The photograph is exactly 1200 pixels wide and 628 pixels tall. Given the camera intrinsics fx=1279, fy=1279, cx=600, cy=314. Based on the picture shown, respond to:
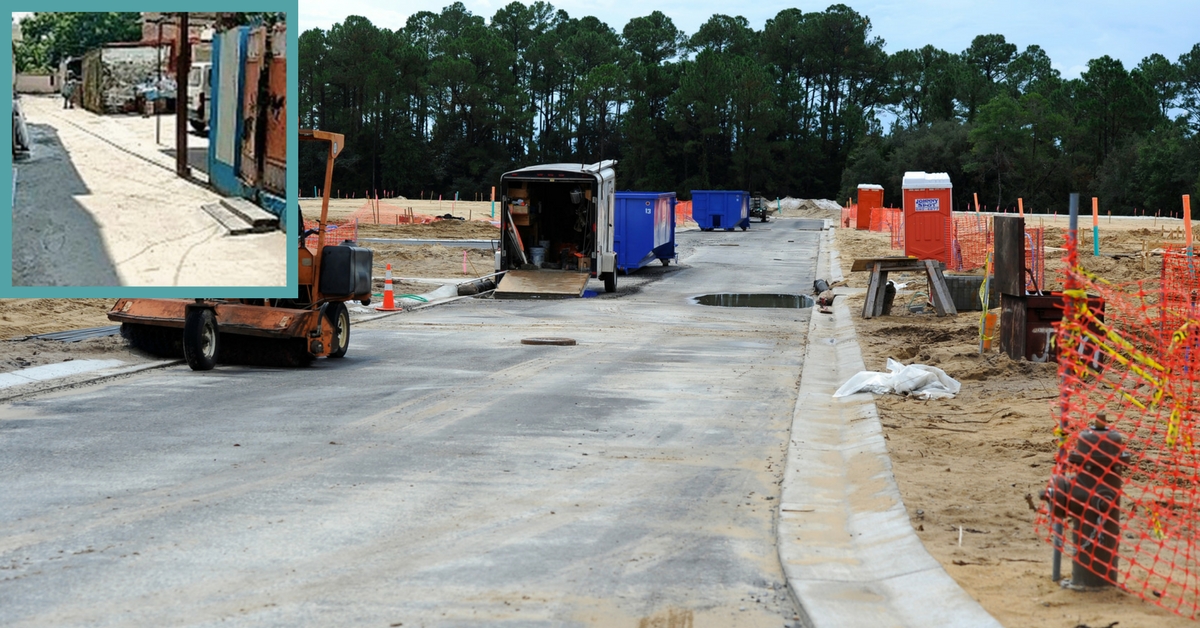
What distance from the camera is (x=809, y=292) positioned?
3097cm

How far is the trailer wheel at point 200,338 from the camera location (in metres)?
14.5

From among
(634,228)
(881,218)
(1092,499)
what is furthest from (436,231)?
(1092,499)

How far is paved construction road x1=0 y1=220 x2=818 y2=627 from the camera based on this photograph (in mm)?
6105

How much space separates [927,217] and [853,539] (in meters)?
25.6

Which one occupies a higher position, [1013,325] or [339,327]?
[1013,325]

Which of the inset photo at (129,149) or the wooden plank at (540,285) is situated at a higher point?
the inset photo at (129,149)

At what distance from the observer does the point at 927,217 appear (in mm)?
32062

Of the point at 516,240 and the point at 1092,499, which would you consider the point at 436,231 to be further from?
the point at 1092,499

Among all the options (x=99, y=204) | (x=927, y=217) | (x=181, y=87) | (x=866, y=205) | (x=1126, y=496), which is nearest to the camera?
(x=1126, y=496)

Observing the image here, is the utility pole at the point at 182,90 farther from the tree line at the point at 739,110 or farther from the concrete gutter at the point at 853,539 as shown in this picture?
the tree line at the point at 739,110

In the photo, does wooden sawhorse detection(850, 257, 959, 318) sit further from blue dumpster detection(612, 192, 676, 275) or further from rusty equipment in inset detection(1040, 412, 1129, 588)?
rusty equipment in inset detection(1040, 412, 1129, 588)

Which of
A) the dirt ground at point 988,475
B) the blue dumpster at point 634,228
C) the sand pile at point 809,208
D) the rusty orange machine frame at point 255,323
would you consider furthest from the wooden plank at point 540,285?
the sand pile at point 809,208

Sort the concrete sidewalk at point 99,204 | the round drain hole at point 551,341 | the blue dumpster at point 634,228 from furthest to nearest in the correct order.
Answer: the blue dumpster at point 634,228, the round drain hole at point 551,341, the concrete sidewalk at point 99,204

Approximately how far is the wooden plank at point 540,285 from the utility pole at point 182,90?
49.6 ft
